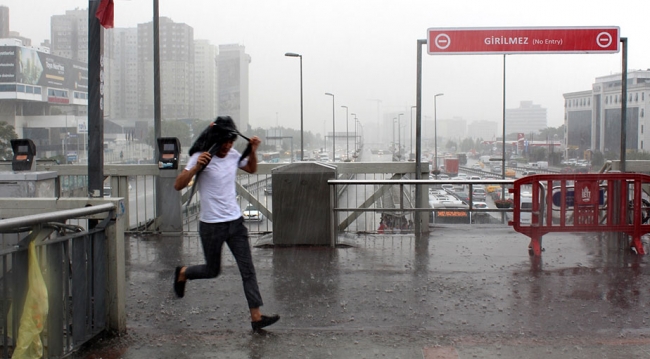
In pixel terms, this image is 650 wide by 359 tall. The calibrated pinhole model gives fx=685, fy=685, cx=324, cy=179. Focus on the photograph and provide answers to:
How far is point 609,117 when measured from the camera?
34.8ft

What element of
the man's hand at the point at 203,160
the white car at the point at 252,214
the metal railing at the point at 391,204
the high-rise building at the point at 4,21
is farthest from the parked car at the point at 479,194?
the high-rise building at the point at 4,21

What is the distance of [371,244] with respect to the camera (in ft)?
32.0

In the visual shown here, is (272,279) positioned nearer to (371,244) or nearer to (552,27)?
(371,244)

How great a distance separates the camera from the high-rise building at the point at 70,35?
10531 mm

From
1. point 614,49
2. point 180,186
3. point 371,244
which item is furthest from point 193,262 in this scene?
point 614,49

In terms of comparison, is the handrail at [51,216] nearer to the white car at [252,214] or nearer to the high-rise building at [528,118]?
the white car at [252,214]

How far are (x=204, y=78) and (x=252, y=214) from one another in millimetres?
5297

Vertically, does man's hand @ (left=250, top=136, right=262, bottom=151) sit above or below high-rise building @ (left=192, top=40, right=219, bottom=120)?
below

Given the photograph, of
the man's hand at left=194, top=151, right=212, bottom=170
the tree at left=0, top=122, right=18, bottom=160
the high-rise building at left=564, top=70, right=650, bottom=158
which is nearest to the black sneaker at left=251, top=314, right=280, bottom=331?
the man's hand at left=194, top=151, right=212, bottom=170

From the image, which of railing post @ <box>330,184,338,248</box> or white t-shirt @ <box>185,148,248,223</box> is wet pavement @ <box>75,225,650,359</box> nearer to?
railing post @ <box>330,184,338,248</box>

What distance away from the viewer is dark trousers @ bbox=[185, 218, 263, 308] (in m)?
5.66

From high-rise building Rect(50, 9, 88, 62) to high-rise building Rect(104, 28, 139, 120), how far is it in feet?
3.73

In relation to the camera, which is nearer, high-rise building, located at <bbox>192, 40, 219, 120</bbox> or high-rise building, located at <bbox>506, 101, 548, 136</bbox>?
high-rise building, located at <bbox>506, 101, 548, 136</bbox>

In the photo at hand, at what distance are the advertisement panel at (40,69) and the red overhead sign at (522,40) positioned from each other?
5.10 meters
